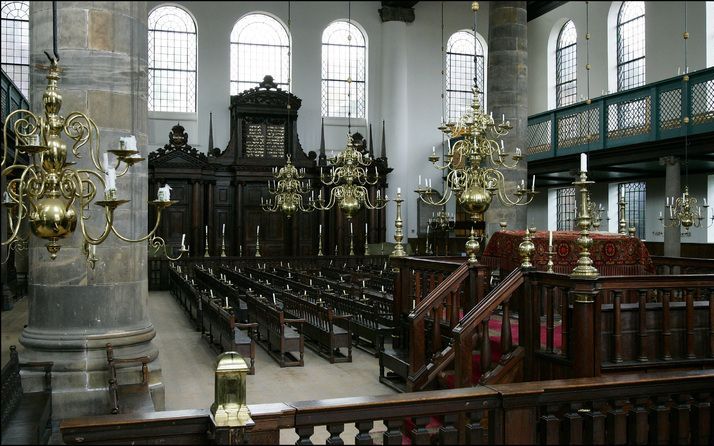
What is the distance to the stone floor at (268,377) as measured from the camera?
6.86 m

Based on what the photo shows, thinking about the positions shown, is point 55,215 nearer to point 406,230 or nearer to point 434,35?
point 406,230

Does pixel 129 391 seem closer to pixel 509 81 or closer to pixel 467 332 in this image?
pixel 467 332

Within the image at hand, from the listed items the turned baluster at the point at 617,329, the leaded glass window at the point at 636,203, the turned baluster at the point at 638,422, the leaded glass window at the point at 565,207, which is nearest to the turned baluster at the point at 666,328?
the turned baluster at the point at 617,329

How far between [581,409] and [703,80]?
40.0 ft

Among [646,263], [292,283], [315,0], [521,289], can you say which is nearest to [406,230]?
[315,0]

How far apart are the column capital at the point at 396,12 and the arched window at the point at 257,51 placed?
11.6ft

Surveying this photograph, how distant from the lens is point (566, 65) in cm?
2331

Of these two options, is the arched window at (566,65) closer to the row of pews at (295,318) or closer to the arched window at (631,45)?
the arched window at (631,45)

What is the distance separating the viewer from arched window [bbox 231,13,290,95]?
23.2 metres

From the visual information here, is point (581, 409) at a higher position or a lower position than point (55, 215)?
lower

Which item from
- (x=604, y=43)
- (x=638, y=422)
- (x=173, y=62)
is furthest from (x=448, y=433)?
(x=173, y=62)

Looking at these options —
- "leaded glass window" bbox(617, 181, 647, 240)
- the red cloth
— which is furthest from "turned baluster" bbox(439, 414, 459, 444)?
"leaded glass window" bbox(617, 181, 647, 240)

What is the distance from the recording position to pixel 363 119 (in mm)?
24469

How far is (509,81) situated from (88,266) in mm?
13048
